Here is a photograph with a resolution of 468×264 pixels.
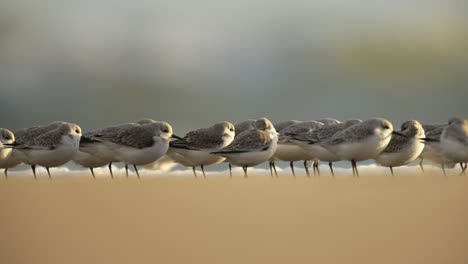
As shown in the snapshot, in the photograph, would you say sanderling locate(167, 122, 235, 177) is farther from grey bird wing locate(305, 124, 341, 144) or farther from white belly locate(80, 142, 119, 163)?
grey bird wing locate(305, 124, 341, 144)

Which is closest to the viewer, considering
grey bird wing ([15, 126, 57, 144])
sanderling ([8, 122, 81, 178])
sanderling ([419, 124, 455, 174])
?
sanderling ([8, 122, 81, 178])

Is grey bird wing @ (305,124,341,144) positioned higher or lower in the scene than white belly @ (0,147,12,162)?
higher

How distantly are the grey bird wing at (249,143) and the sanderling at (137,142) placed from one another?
97 centimetres

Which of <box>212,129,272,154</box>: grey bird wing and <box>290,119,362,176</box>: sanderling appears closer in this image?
<box>212,129,272,154</box>: grey bird wing

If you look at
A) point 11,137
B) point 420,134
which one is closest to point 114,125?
point 11,137

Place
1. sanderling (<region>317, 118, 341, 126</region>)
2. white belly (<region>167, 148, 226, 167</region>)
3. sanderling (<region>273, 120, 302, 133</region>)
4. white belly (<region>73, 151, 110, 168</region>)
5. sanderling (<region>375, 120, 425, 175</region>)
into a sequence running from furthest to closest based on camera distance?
sanderling (<region>273, 120, 302, 133</region>), sanderling (<region>317, 118, 341, 126</region>), white belly (<region>73, 151, 110, 168</region>), white belly (<region>167, 148, 226, 167</region>), sanderling (<region>375, 120, 425, 175</region>)

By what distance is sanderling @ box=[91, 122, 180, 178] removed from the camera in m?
18.9

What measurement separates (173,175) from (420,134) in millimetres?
4497

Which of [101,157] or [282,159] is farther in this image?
[282,159]

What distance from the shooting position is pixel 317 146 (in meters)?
19.5

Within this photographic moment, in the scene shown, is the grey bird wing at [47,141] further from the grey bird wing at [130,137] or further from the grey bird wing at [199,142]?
the grey bird wing at [199,142]

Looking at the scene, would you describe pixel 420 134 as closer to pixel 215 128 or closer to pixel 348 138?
pixel 348 138

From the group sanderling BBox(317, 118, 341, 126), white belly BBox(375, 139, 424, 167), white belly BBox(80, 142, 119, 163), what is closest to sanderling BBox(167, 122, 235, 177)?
white belly BBox(80, 142, 119, 163)

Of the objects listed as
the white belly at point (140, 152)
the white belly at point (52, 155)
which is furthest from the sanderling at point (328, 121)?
the white belly at point (52, 155)
